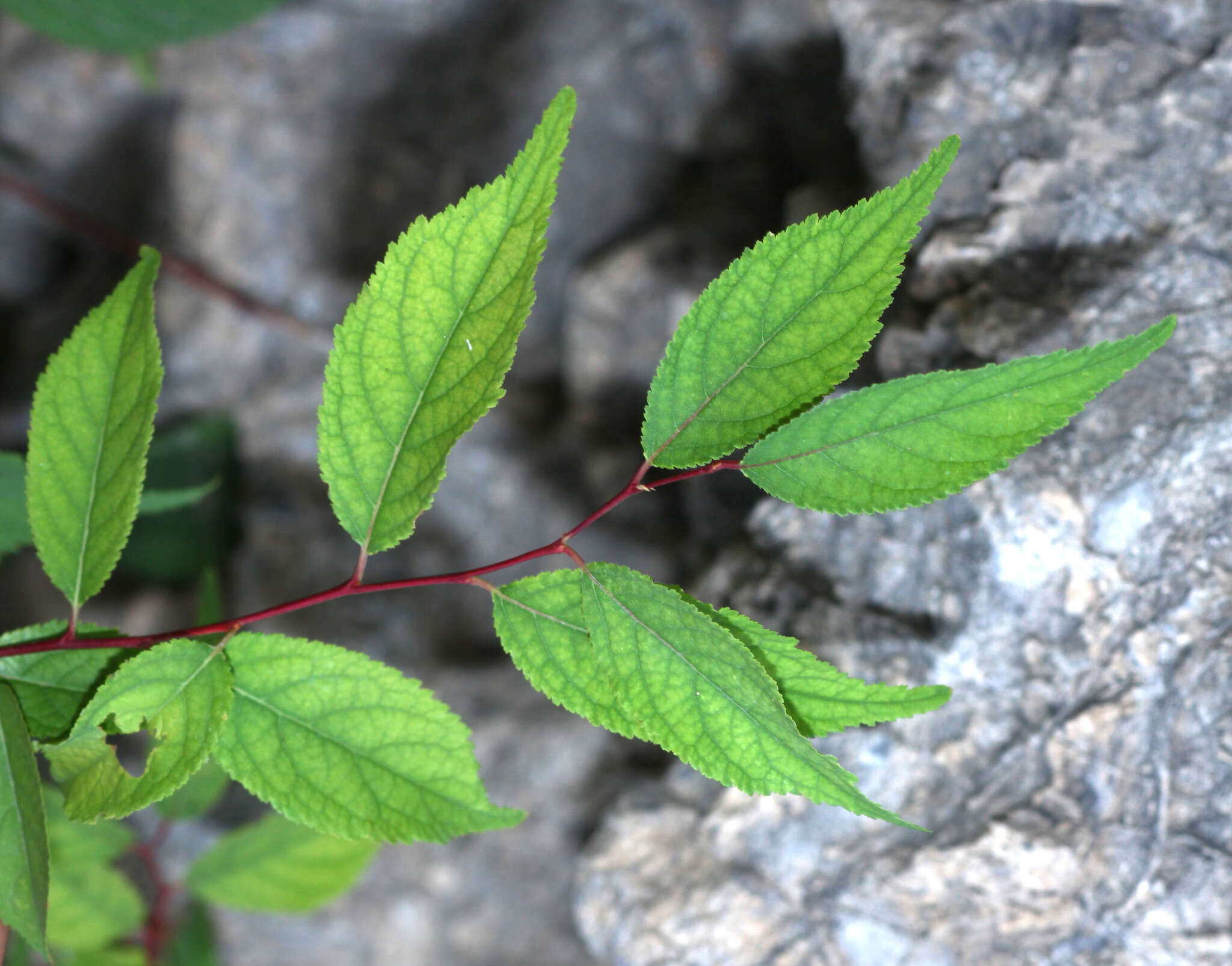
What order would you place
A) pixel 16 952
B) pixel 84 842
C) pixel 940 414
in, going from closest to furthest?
pixel 940 414 < pixel 16 952 < pixel 84 842

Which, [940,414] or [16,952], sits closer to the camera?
[940,414]

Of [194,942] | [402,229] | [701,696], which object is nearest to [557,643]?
[701,696]

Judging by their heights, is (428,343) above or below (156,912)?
above

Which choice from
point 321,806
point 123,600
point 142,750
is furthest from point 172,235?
point 321,806

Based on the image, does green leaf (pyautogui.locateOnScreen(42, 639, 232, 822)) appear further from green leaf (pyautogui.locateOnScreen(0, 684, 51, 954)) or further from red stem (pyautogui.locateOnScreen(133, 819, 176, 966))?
red stem (pyautogui.locateOnScreen(133, 819, 176, 966))

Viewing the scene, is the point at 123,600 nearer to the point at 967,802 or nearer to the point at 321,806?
the point at 321,806

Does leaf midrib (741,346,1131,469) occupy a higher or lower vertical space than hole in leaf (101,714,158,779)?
higher

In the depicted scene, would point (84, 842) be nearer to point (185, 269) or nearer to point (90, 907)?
point (90, 907)

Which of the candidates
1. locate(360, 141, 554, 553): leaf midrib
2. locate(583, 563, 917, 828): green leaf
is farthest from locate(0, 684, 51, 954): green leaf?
locate(583, 563, 917, 828): green leaf
